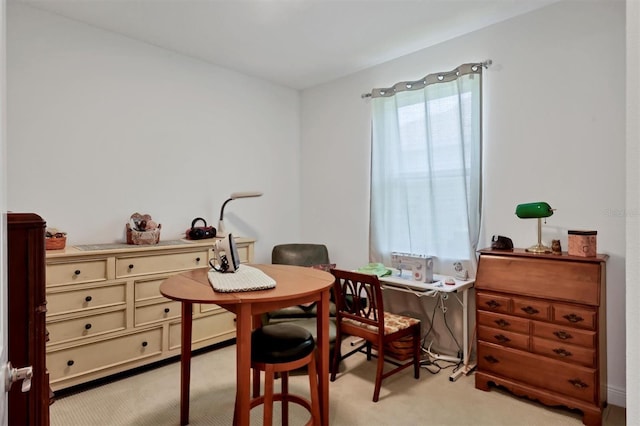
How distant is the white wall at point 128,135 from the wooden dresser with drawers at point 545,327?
2.44 m

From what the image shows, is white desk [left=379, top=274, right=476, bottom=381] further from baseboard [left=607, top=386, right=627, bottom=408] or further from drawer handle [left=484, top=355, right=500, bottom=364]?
baseboard [left=607, top=386, right=627, bottom=408]

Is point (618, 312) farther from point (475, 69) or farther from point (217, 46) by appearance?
point (217, 46)

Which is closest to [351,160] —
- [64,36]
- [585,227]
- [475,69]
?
[475,69]

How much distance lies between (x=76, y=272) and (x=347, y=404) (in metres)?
2.04

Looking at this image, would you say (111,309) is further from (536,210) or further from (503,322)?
(536,210)

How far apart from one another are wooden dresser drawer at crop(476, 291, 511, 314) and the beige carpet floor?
585 mm

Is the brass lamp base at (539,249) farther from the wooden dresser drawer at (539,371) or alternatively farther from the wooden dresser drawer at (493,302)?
the wooden dresser drawer at (539,371)

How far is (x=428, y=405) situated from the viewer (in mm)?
2338

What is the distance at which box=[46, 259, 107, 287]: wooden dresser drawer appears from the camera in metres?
2.34

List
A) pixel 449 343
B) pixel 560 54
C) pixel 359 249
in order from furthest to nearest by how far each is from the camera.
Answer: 1. pixel 359 249
2. pixel 449 343
3. pixel 560 54

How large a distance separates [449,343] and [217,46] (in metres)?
3.34

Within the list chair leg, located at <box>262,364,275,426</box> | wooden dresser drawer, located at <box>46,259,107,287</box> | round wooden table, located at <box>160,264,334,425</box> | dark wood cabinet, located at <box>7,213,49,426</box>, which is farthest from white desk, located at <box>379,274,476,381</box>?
dark wood cabinet, located at <box>7,213,49,426</box>

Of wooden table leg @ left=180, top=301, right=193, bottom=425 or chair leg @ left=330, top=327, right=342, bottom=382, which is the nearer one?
wooden table leg @ left=180, top=301, right=193, bottom=425

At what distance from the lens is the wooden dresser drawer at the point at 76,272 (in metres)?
2.34
